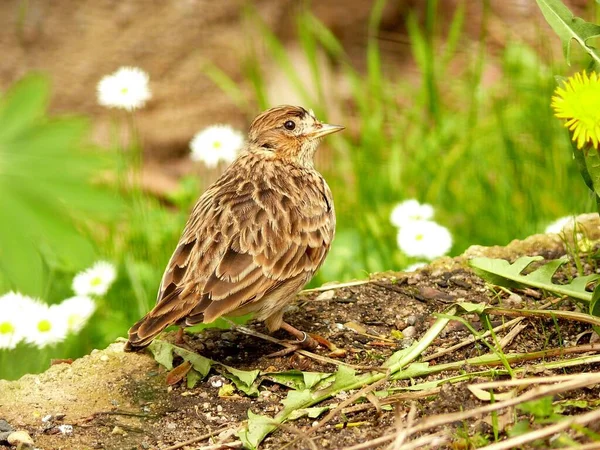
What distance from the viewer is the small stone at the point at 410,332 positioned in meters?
4.35

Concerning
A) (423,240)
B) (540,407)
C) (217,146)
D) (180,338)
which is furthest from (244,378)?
(217,146)

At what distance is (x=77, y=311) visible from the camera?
516 cm

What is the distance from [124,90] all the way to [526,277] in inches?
123

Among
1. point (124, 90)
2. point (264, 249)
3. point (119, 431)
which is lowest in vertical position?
point (119, 431)

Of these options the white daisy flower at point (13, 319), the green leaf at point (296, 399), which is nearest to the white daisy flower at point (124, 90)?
the white daisy flower at point (13, 319)

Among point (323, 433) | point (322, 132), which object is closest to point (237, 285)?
point (323, 433)

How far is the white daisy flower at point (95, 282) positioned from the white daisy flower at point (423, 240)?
1670 millimetres

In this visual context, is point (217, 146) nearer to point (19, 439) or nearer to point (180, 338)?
point (180, 338)

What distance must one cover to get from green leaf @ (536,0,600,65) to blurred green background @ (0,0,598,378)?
1721mm

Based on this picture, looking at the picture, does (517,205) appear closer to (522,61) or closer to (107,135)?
(522,61)

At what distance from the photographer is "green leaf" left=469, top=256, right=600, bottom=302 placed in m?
4.05

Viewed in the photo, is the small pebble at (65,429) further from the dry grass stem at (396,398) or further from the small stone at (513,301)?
the small stone at (513,301)

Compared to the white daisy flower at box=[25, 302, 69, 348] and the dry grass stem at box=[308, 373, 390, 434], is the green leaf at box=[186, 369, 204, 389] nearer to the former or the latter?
the dry grass stem at box=[308, 373, 390, 434]

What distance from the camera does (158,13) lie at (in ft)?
27.5
